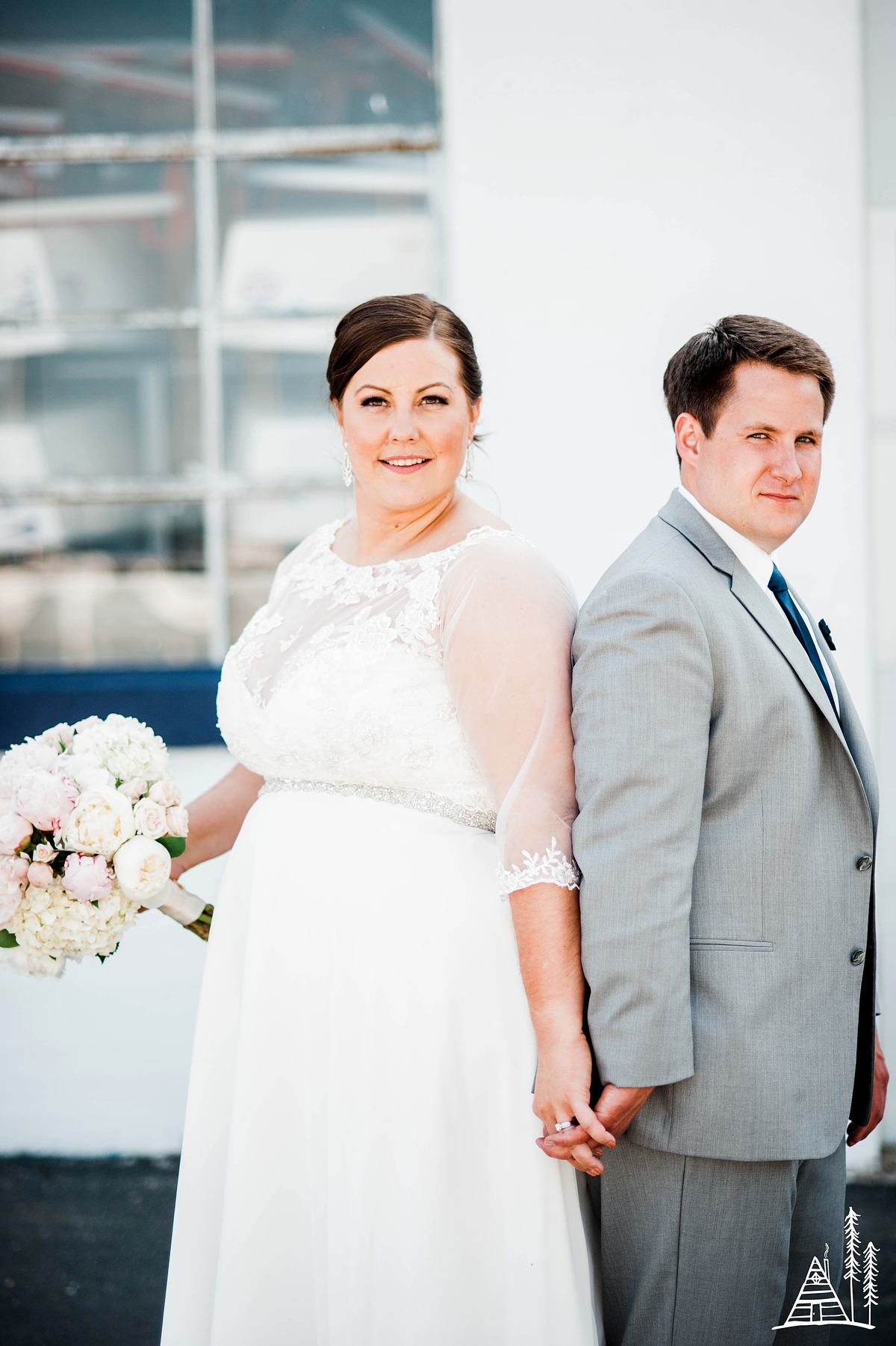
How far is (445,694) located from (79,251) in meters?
2.87

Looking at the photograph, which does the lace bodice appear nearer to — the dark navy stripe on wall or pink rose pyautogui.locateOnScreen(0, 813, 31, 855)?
pink rose pyautogui.locateOnScreen(0, 813, 31, 855)

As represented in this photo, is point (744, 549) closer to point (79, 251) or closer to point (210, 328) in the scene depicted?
point (210, 328)

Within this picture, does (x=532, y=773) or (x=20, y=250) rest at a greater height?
(x=20, y=250)

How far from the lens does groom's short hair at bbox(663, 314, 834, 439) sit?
6.08ft

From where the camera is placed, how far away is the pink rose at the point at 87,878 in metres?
1.91

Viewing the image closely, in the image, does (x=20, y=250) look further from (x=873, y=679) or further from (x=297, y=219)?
(x=873, y=679)

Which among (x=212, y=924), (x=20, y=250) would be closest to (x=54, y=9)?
(x=20, y=250)

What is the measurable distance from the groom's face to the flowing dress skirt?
2.34 ft

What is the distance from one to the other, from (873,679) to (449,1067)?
199 cm

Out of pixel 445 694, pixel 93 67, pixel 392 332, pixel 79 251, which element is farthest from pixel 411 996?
pixel 93 67

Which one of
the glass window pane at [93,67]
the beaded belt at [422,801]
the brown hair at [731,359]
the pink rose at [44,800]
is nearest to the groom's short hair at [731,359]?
the brown hair at [731,359]

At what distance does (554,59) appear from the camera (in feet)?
10.3

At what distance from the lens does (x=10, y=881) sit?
1919mm

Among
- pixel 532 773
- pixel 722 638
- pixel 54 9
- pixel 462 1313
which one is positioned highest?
pixel 54 9
